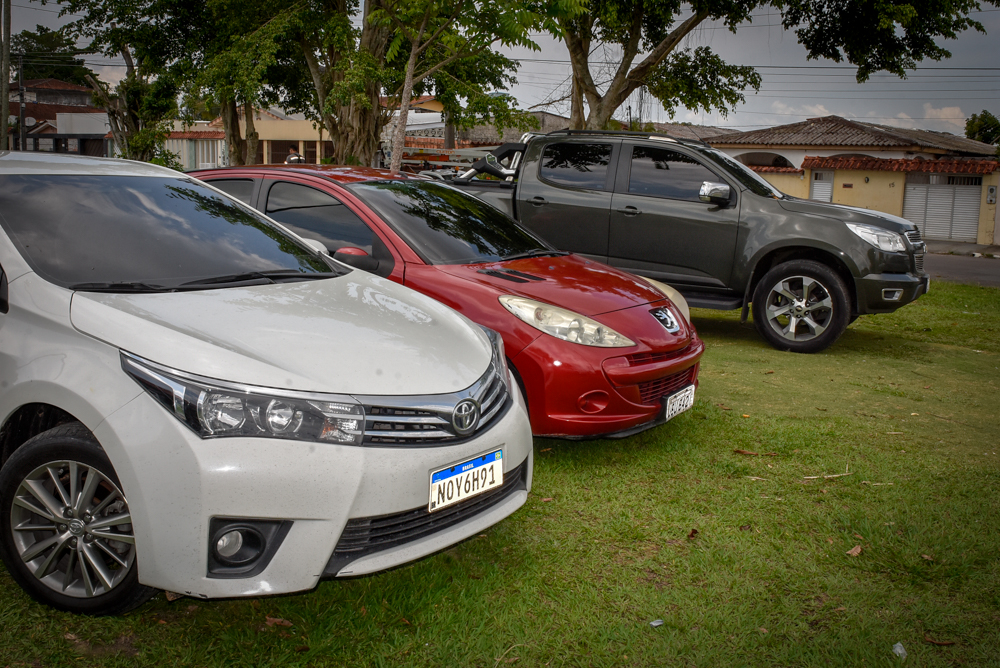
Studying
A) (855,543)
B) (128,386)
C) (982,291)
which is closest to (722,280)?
(855,543)

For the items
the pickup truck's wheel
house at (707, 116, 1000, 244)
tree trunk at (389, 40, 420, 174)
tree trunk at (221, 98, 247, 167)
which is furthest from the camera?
house at (707, 116, 1000, 244)

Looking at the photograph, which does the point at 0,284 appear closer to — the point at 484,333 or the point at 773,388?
the point at 484,333

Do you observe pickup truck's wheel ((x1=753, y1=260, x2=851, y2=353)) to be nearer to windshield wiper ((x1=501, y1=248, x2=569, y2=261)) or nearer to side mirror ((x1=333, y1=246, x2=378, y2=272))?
windshield wiper ((x1=501, y1=248, x2=569, y2=261))

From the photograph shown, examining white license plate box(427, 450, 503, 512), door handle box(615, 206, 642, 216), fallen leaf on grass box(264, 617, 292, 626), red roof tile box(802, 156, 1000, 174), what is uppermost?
red roof tile box(802, 156, 1000, 174)

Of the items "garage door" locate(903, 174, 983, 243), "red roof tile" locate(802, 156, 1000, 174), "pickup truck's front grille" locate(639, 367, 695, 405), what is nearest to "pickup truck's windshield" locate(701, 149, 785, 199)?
"pickup truck's front grille" locate(639, 367, 695, 405)

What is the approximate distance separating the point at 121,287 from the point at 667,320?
291 centimetres

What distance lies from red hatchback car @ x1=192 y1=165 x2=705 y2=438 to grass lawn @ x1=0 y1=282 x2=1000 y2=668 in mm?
428

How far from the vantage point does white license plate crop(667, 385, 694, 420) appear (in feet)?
14.3

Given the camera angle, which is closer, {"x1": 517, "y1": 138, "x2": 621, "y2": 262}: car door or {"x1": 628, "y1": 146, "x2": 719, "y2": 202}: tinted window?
{"x1": 628, "y1": 146, "x2": 719, "y2": 202}: tinted window

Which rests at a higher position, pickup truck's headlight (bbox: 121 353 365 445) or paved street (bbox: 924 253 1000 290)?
pickup truck's headlight (bbox: 121 353 365 445)

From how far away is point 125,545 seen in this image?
2.61 m

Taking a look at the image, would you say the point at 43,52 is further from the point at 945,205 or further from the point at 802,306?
the point at 802,306

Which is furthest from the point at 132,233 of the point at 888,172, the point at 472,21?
the point at 888,172

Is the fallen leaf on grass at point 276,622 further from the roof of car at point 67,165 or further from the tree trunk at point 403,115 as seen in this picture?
the tree trunk at point 403,115
